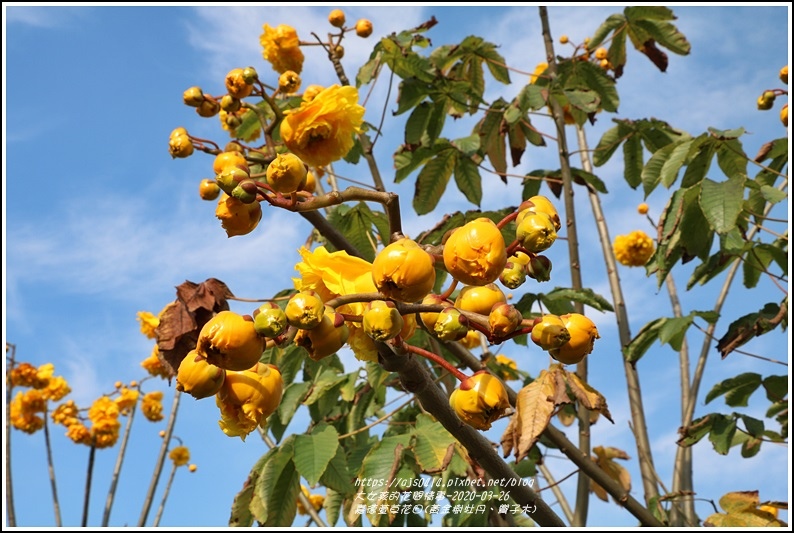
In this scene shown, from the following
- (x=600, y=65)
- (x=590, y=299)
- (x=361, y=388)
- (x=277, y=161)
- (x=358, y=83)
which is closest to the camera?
(x=277, y=161)

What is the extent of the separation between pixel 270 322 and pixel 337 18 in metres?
2.15

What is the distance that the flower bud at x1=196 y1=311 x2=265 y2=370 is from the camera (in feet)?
2.75

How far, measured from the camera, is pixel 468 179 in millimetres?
2656

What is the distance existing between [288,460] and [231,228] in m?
1.05

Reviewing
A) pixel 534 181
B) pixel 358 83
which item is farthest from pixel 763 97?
pixel 358 83

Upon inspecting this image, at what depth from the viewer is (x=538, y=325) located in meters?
0.87

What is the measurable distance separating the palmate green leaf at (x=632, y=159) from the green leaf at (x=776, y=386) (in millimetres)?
937

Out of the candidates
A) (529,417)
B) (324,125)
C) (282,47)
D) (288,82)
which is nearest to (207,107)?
(288,82)

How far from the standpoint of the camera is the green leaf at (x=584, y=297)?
81.2 inches

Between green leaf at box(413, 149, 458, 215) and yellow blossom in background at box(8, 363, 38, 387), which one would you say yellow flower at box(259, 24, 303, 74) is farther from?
yellow blossom in background at box(8, 363, 38, 387)

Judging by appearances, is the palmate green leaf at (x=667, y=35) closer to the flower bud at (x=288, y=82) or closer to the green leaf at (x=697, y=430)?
the green leaf at (x=697, y=430)

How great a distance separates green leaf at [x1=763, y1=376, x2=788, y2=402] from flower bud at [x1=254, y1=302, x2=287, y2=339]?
2.13 metres

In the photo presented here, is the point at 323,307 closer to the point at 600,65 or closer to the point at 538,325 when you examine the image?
the point at 538,325

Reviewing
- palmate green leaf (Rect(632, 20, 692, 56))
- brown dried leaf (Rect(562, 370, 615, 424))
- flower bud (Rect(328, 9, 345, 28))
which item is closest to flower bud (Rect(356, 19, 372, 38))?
flower bud (Rect(328, 9, 345, 28))
